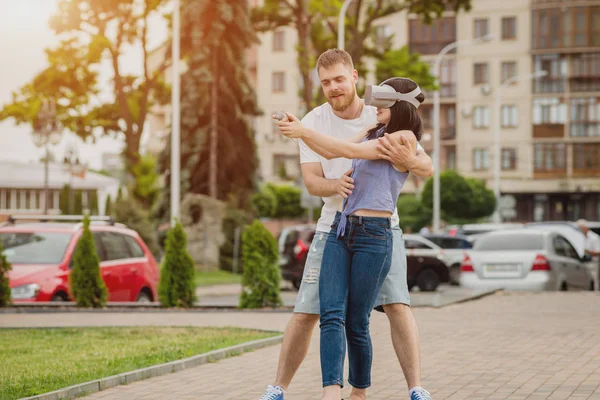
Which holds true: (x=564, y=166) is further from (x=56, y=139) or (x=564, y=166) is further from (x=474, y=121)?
(x=56, y=139)

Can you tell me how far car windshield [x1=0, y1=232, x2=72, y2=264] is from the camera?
1806cm

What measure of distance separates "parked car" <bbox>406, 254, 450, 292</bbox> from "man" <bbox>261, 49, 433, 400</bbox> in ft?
81.0

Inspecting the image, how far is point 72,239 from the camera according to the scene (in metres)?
18.4

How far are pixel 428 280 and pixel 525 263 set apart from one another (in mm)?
8959

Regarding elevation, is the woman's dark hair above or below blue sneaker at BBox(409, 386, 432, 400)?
above

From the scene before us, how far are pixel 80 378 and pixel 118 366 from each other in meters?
0.85

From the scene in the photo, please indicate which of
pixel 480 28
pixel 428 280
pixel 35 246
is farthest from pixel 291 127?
pixel 480 28

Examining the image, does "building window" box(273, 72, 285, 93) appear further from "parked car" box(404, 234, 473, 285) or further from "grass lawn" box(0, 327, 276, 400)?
"grass lawn" box(0, 327, 276, 400)

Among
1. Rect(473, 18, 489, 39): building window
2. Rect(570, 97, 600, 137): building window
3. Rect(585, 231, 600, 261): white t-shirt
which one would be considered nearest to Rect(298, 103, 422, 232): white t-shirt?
Rect(585, 231, 600, 261): white t-shirt

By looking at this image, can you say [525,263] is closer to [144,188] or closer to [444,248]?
[444,248]

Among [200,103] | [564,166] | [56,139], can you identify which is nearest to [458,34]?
[564,166]

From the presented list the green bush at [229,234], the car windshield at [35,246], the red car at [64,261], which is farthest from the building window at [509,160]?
the car windshield at [35,246]

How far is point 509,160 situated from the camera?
3219 inches

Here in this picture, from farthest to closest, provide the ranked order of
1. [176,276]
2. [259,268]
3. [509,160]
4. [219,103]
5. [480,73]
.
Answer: [480,73], [509,160], [219,103], [176,276], [259,268]
